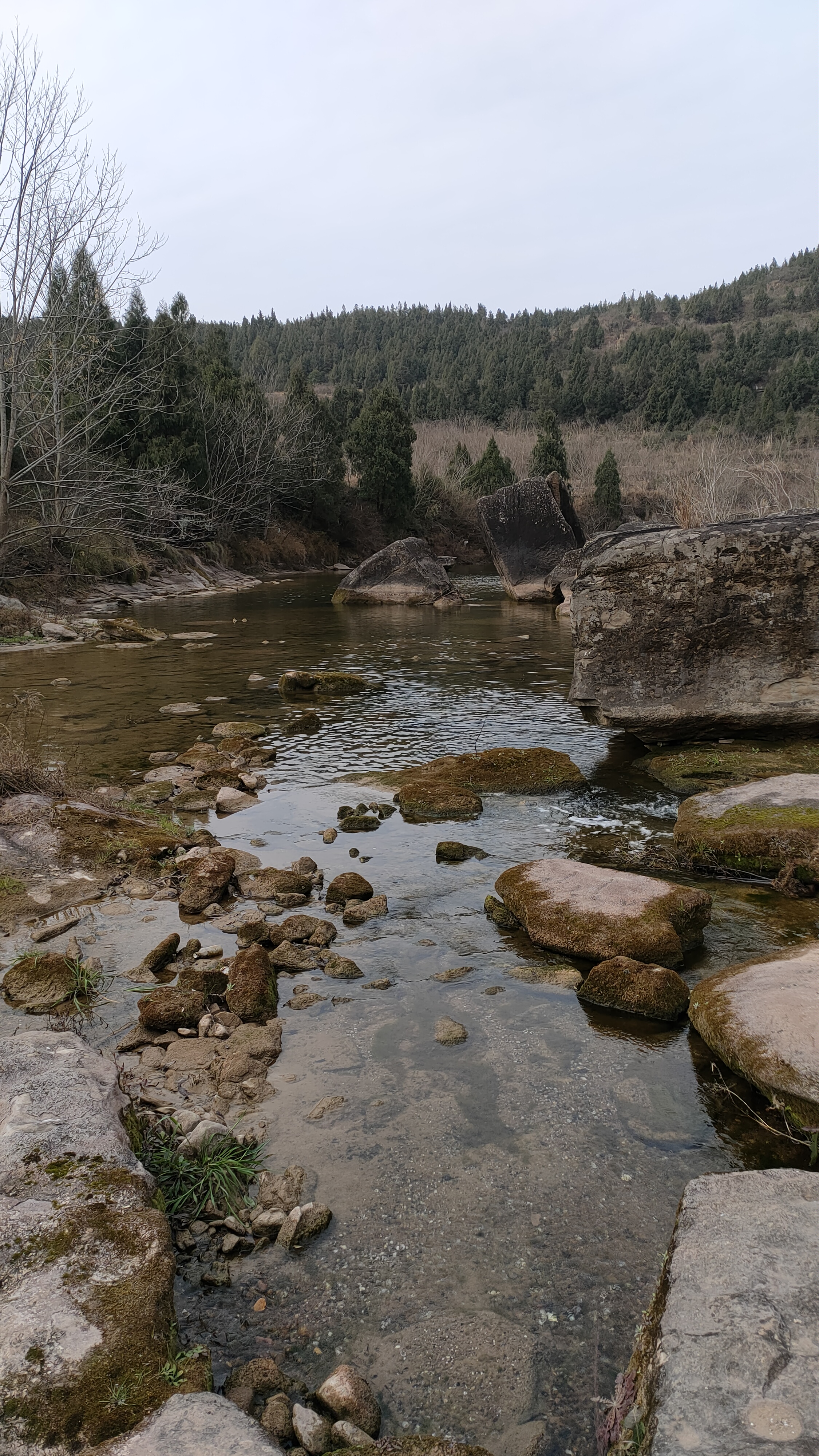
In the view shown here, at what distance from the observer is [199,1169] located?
9.63ft

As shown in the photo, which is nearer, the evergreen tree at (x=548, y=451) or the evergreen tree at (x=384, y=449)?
the evergreen tree at (x=384, y=449)

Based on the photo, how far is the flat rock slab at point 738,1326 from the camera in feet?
5.40

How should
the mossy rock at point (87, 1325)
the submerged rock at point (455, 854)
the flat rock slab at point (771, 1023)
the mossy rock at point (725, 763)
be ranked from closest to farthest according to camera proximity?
the mossy rock at point (87, 1325), the flat rock slab at point (771, 1023), the submerged rock at point (455, 854), the mossy rock at point (725, 763)

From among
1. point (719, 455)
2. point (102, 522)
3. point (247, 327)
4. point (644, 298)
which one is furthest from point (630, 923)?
point (644, 298)

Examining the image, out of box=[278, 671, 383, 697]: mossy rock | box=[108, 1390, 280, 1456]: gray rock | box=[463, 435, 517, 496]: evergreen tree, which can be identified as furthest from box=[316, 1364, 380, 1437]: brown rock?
box=[463, 435, 517, 496]: evergreen tree

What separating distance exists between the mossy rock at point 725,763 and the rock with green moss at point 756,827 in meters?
Result: 0.64

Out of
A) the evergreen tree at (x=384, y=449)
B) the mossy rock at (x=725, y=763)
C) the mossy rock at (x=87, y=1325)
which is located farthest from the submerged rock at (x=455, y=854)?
the evergreen tree at (x=384, y=449)

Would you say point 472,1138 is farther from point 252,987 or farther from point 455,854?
point 455,854

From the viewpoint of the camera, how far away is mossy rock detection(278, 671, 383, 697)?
12.1m

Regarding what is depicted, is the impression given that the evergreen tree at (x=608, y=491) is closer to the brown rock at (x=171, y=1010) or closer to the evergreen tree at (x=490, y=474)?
the evergreen tree at (x=490, y=474)

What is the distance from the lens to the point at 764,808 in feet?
19.4

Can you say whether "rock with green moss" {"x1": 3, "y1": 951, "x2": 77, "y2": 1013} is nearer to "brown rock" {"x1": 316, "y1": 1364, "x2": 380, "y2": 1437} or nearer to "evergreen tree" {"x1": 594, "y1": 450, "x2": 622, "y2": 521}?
"brown rock" {"x1": 316, "y1": 1364, "x2": 380, "y2": 1437}

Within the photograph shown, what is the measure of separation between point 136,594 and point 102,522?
11.5 ft

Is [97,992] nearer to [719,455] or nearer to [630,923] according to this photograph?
[630,923]
